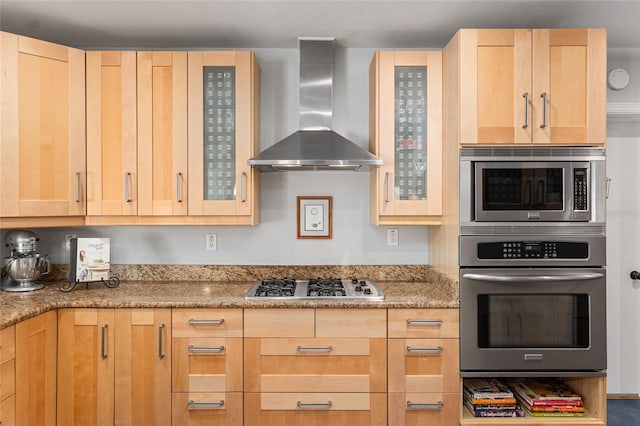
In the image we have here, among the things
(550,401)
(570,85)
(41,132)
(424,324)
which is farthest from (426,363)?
(41,132)

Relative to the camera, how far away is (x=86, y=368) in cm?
224

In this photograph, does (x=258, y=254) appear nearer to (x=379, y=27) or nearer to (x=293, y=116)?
(x=293, y=116)

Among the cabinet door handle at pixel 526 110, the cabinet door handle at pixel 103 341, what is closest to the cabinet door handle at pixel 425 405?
the cabinet door handle at pixel 526 110

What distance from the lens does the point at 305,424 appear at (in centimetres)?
224

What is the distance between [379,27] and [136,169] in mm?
1595

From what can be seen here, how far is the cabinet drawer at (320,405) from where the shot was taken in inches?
87.8

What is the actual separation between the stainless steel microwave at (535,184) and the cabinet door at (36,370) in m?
2.13

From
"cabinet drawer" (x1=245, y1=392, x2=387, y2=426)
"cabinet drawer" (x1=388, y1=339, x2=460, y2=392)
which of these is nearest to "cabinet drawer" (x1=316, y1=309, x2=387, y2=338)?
"cabinet drawer" (x1=388, y1=339, x2=460, y2=392)

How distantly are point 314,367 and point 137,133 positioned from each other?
5.27ft

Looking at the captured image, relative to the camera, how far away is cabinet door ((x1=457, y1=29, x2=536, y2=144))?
220 cm

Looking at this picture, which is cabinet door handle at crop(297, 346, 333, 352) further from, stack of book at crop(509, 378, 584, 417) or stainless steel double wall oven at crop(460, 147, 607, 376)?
stack of book at crop(509, 378, 584, 417)

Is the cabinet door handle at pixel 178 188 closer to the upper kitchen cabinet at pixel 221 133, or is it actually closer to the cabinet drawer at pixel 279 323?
the upper kitchen cabinet at pixel 221 133

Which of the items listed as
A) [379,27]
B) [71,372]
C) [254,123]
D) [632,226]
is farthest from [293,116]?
[632,226]

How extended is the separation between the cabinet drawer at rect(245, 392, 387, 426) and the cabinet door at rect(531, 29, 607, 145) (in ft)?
5.12
